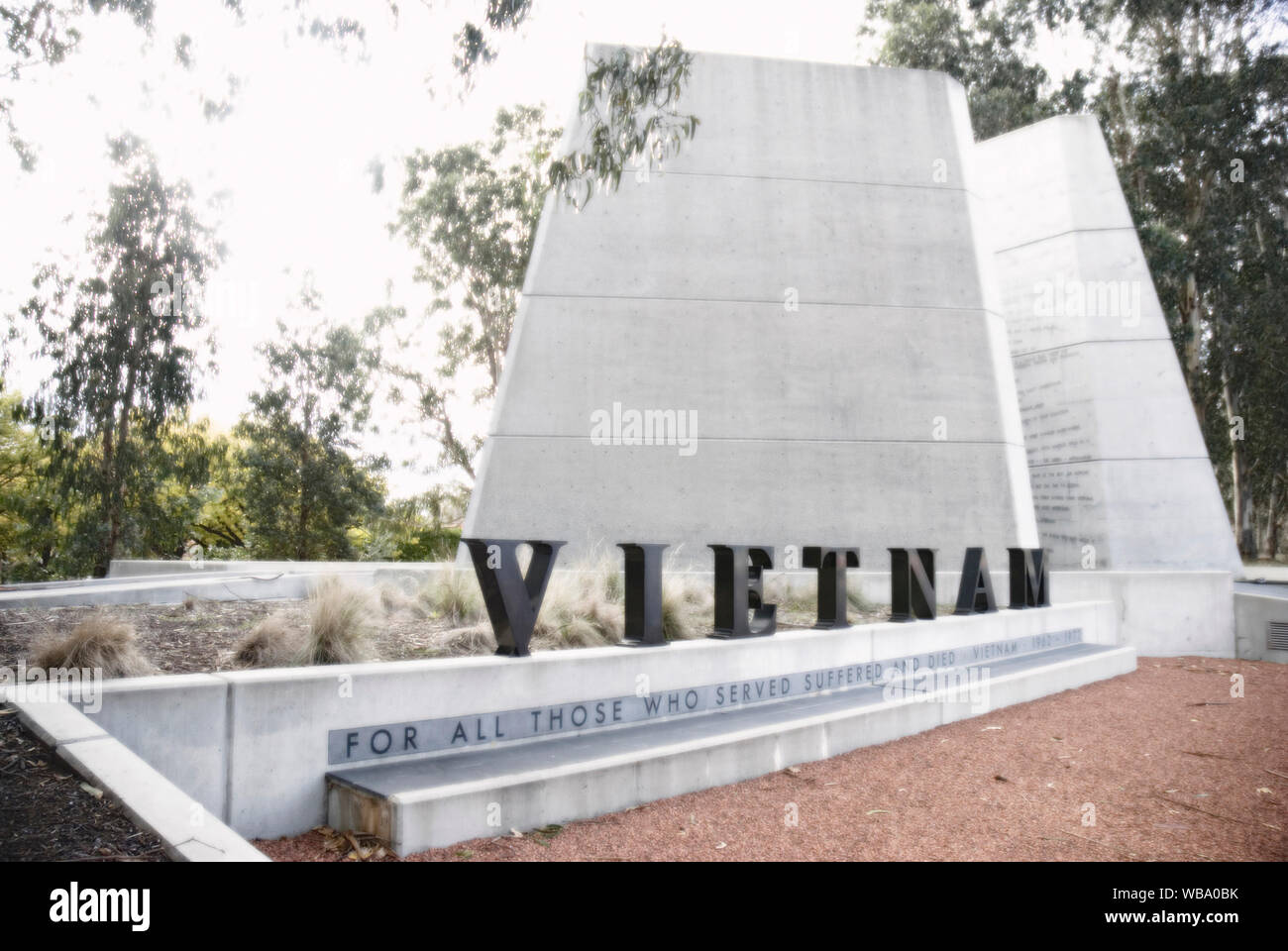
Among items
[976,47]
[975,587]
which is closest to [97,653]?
[975,587]

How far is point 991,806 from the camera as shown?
205 inches

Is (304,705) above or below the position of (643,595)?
below

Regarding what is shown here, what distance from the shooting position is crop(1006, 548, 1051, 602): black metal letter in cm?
1041

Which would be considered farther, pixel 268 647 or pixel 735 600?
pixel 735 600

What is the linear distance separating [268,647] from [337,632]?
1.34 ft

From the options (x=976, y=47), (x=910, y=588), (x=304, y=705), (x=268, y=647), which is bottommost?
(x=304, y=705)

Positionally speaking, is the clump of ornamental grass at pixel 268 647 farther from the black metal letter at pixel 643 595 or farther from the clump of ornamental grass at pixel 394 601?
the black metal letter at pixel 643 595

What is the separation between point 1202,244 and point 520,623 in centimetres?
2754

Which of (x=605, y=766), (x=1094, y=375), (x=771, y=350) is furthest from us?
(x=1094, y=375)

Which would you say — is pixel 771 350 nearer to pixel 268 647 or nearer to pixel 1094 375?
pixel 1094 375

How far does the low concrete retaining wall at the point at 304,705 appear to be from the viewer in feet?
13.5

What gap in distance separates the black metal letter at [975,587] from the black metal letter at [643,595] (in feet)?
14.4

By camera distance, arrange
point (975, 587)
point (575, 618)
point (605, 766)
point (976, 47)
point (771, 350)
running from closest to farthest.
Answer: point (605, 766)
point (575, 618)
point (975, 587)
point (771, 350)
point (976, 47)
